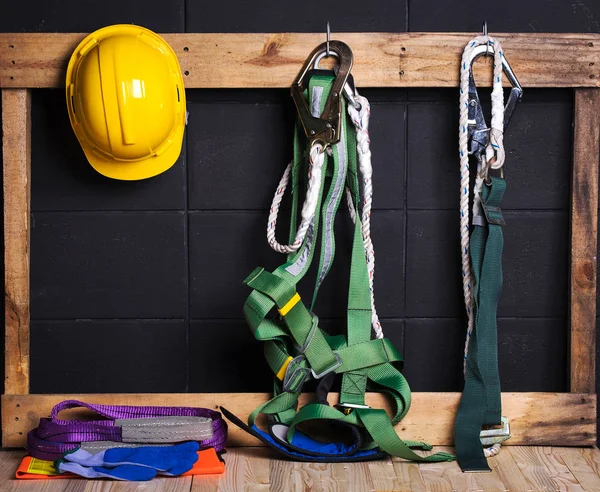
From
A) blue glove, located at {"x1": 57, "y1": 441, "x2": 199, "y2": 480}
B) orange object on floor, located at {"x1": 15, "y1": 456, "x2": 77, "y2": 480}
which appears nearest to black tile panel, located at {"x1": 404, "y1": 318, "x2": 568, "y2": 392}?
blue glove, located at {"x1": 57, "y1": 441, "x2": 199, "y2": 480}

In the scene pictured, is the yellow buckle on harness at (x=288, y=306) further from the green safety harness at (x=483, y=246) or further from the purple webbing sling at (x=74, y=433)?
the green safety harness at (x=483, y=246)

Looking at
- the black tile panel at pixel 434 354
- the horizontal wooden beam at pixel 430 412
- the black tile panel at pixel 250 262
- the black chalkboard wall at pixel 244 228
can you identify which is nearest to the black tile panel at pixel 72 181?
the black chalkboard wall at pixel 244 228

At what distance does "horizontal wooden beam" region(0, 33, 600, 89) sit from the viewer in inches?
81.4

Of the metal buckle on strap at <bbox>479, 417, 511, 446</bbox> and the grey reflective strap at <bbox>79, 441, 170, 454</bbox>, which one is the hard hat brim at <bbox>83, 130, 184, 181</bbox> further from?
the metal buckle on strap at <bbox>479, 417, 511, 446</bbox>

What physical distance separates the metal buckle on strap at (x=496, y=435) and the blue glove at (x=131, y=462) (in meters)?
0.75

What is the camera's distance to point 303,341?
2.05 metres

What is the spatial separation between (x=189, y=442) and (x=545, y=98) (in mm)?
1301

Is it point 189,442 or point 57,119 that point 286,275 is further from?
point 57,119

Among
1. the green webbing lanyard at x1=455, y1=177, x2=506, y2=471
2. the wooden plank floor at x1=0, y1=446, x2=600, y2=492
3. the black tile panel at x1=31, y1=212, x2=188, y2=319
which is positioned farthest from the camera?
the black tile panel at x1=31, y1=212, x2=188, y2=319

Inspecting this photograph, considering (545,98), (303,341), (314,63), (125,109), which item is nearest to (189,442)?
(303,341)

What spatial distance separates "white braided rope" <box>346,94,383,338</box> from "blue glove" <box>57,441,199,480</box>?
1.99 ft

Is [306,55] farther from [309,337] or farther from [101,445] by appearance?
[101,445]

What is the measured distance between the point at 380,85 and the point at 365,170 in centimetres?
23

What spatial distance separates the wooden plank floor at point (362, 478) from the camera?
187cm
